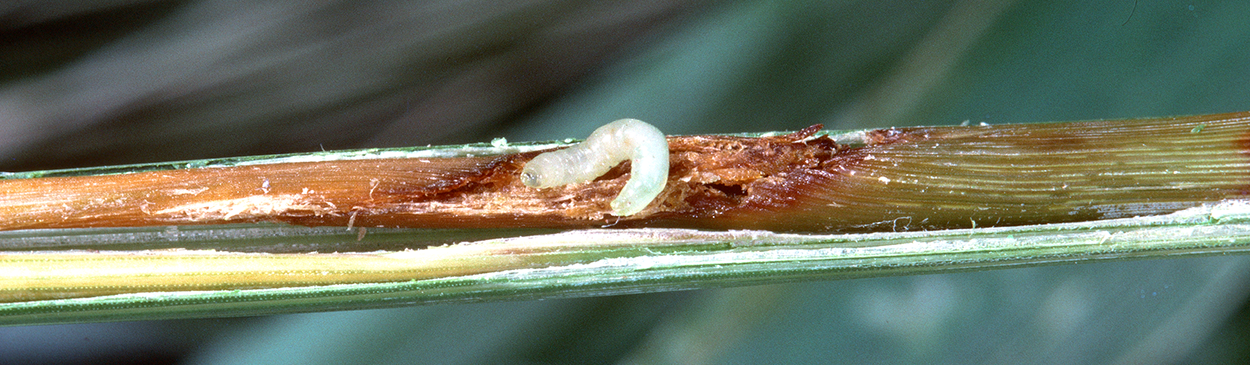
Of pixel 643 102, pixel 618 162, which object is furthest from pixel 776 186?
pixel 643 102

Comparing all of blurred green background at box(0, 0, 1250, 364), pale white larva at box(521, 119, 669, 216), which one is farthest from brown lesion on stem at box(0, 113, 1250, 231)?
blurred green background at box(0, 0, 1250, 364)

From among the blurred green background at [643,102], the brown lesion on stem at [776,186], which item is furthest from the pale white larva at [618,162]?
the blurred green background at [643,102]

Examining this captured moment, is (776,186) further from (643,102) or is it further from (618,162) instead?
(643,102)

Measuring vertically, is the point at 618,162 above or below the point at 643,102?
below

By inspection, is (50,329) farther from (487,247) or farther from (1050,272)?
(1050,272)

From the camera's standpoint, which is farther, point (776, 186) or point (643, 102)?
point (643, 102)

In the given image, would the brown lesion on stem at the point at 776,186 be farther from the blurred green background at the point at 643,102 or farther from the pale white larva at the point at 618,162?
the blurred green background at the point at 643,102

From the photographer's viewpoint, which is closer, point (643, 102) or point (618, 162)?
point (618, 162)
